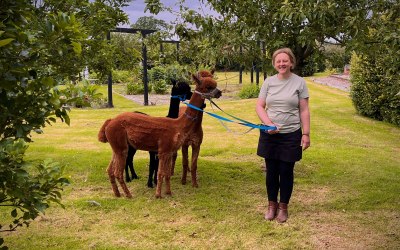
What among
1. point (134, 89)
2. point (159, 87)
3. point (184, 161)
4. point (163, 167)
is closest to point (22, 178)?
point (163, 167)

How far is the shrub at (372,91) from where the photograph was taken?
13.0 meters

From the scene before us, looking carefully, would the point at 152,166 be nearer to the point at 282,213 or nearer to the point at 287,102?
the point at 282,213

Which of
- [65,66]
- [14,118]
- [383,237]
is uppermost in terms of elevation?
[65,66]

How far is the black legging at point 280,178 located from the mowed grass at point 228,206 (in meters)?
0.39

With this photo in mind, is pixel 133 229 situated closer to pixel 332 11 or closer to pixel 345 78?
pixel 332 11

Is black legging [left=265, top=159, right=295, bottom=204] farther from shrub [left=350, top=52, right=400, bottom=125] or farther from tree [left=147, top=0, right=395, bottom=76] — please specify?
shrub [left=350, top=52, right=400, bottom=125]

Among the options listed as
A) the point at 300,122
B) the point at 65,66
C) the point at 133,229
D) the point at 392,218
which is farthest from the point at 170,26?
the point at 392,218

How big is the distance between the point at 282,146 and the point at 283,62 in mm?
1071

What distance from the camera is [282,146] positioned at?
5.12 metres

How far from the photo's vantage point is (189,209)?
5879mm

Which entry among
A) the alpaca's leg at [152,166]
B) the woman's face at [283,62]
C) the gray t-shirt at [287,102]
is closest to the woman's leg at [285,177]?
the gray t-shirt at [287,102]

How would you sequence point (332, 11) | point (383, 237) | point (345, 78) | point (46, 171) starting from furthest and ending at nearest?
point (345, 78), point (383, 237), point (332, 11), point (46, 171)

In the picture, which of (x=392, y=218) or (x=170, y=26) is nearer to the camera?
(x=392, y=218)

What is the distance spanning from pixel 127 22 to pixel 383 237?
19.6 feet
